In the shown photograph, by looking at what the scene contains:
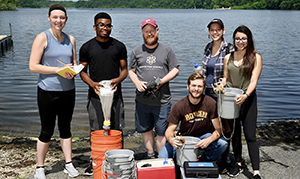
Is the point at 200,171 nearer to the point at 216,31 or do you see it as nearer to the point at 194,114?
the point at 194,114

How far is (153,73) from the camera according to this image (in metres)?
4.82

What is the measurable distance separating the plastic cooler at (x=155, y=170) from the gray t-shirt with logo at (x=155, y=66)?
1.11 metres

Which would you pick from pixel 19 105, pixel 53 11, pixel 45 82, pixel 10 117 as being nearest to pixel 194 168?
pixel 45 82

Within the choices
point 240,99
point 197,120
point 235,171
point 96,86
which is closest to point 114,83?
point 96,86

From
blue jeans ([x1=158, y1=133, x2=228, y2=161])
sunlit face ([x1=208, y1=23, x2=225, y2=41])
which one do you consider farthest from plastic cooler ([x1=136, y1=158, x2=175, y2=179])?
sunlit face ([x1=208, y1=23, x2=225, y2=41])

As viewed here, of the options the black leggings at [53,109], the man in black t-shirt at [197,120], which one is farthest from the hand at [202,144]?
the black leggings at [53,109]

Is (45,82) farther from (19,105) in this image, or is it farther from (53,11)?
(19,105)

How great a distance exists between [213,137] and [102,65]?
206 cm

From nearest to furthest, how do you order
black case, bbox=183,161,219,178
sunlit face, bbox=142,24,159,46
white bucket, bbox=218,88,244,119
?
black case, bbox=183,161,219,178, white bucket, bbox=218,88,244,119, sunlit face, bbox=142,24,159,46

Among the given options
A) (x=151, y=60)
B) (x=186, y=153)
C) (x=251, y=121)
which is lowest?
(x=186, y=153)

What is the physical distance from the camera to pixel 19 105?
10.8 metres

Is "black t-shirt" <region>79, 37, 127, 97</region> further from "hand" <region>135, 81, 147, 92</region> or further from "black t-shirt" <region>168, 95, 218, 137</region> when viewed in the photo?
"black t-shirt" <region>168, 95, 218, 137</region>

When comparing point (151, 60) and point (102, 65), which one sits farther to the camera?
point (151, 60)

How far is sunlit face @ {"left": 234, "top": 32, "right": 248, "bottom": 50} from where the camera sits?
4.42m
